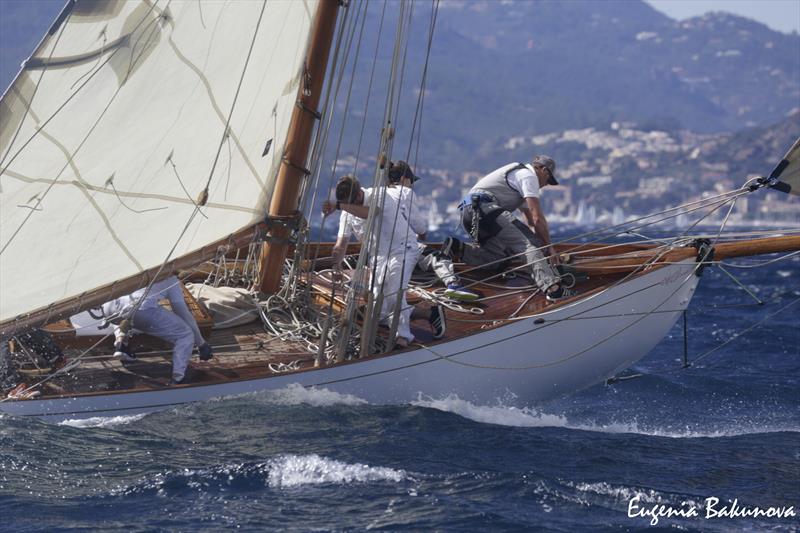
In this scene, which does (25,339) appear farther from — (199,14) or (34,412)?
(199,14)

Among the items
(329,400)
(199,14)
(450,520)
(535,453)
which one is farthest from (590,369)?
(199,14)

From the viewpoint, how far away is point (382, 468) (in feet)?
23.8

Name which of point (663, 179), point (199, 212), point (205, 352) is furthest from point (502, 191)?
point (663, 179)

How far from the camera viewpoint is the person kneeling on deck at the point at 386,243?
845 centimetres

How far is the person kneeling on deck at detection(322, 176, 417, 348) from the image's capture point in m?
8.45

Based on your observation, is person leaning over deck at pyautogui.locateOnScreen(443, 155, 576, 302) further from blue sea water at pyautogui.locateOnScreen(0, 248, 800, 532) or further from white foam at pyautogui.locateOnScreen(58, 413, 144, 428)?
white foam at pyautogui.locateOnScreen(58, 413, 144, 428)

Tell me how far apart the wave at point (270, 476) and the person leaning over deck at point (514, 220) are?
2527 millimetres

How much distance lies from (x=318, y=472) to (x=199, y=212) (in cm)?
215

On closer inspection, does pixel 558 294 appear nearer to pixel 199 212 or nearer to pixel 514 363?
pixel 514 363

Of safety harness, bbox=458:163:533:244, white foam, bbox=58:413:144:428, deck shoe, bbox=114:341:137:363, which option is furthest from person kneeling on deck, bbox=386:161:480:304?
white foam, bbox=58:413:144:428

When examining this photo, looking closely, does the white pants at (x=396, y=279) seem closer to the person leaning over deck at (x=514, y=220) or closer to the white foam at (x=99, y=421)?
the person leaning over deck at (x=514, y=220)

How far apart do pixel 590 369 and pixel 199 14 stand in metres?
4.00

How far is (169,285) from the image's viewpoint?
816 centimetres

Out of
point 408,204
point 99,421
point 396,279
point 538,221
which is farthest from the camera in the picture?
point 538,221
